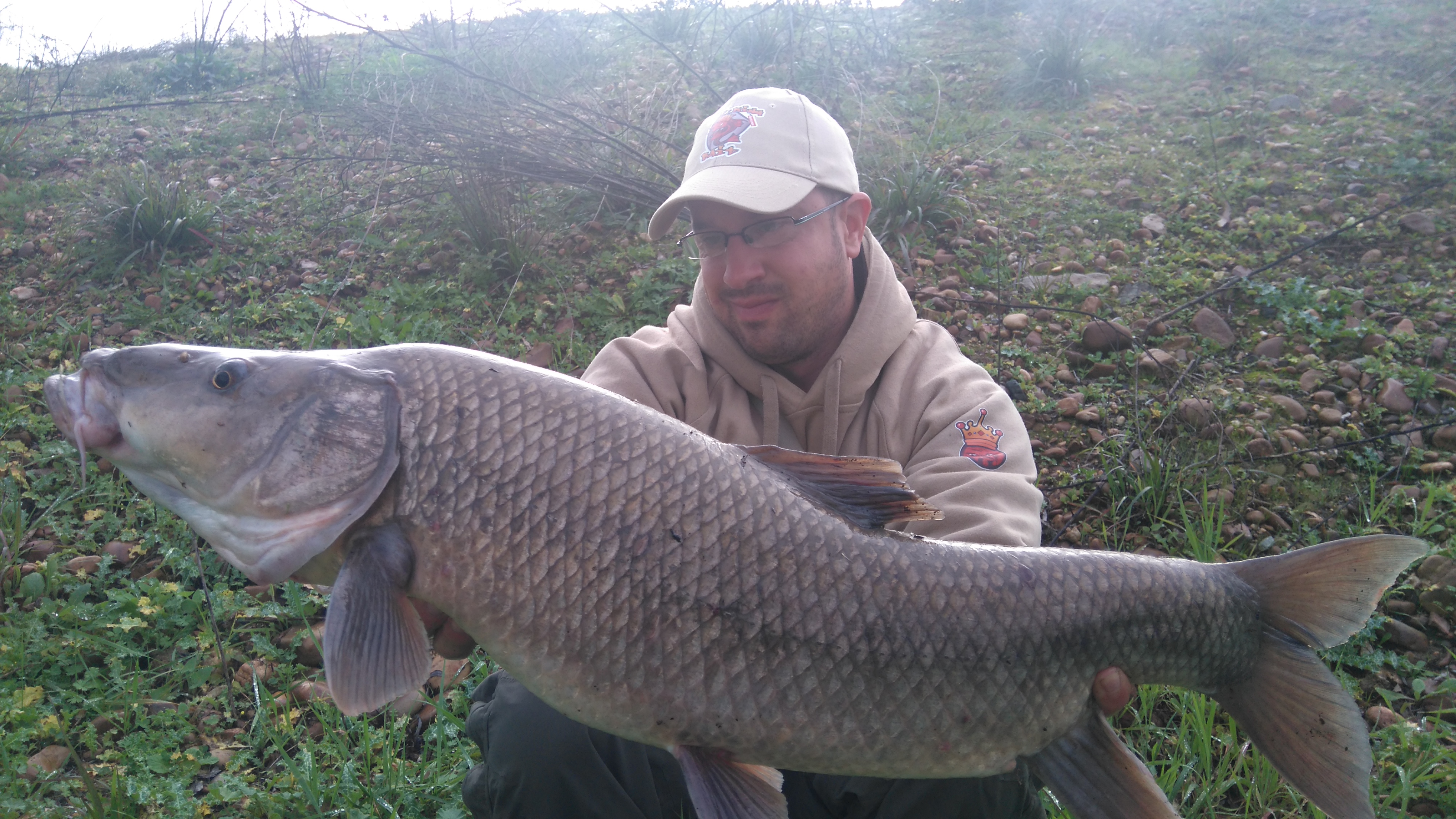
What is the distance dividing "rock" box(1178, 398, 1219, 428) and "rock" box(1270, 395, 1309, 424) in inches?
11.1

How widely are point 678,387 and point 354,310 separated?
2.52 meters

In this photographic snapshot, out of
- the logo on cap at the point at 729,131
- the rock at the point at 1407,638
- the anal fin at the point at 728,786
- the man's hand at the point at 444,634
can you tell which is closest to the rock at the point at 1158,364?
the rock at the point at 1407,638

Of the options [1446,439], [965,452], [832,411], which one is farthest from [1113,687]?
A: [1446,439]

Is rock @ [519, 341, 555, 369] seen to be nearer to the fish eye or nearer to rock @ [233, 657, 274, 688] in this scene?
rock @ [233, 657, 274, 688]

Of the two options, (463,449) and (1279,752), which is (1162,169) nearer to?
(1279,752)

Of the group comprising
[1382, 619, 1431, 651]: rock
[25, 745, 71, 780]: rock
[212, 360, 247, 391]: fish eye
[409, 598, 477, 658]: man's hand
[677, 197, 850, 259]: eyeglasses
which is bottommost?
[25, 745, 71, 780]: rock

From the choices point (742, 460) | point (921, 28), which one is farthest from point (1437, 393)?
point (921, 28)

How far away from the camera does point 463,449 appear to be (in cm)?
155

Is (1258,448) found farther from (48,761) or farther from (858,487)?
(48,761)

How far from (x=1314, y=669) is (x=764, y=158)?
192 cm

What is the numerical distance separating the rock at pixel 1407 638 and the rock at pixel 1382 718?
0.30 meters

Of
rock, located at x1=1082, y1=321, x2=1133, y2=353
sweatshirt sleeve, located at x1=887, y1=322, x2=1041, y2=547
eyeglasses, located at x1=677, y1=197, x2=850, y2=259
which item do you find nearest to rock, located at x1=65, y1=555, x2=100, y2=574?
eyeglasses, located at x1=677, y1=197, x2=850, y2=259

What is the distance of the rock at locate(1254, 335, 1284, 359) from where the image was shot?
13.0ft

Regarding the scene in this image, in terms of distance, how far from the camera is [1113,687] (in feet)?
5.46
